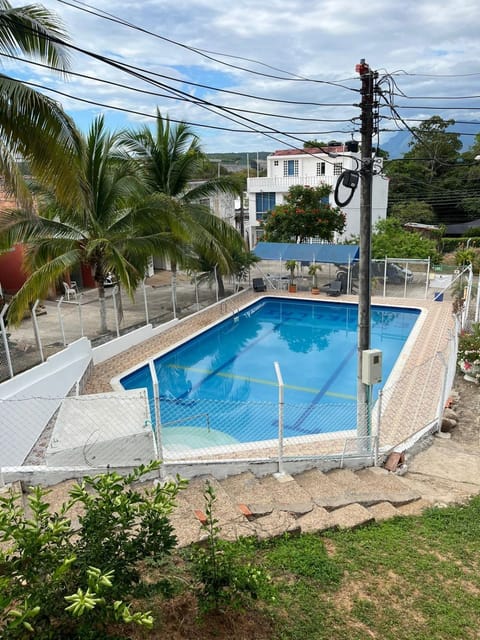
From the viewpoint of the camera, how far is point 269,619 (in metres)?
3.49

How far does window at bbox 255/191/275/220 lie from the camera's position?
1425 inches

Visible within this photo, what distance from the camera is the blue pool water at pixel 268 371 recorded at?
10.5m

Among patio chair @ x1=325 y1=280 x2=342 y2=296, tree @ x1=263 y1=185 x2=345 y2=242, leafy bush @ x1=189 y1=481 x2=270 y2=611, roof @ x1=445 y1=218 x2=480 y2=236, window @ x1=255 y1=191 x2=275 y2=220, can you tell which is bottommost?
patio chair @ x1=325 y1=280 x2=342 y2=296

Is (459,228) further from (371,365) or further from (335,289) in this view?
(371,365)

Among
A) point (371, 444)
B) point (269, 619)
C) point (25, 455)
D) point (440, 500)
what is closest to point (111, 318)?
point (25, 455)

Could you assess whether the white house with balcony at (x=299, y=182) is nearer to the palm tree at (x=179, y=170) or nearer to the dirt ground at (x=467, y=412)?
the palm tree at (x=179, y=170)

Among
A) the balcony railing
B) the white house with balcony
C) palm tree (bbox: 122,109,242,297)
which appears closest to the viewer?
palm tree (bbox: 122,109,242,297)

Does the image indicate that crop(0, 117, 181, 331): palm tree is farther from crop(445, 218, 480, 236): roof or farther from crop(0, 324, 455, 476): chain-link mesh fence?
crop(445, 218, 480, 236): roof

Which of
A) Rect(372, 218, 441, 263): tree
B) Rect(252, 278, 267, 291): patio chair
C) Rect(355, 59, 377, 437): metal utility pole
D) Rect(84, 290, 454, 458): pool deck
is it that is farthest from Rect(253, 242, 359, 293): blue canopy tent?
Rect(355, 59, 377, 437): metal utility pole

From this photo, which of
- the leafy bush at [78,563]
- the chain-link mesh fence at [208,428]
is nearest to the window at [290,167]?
the chain-link mesh fence at [208,428]

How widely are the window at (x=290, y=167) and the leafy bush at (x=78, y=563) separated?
124 feet

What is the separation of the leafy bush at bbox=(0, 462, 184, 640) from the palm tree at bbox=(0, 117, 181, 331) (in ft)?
27.6

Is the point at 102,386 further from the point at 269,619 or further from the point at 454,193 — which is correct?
the point at 454,193

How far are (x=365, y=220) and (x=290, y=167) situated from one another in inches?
1290
